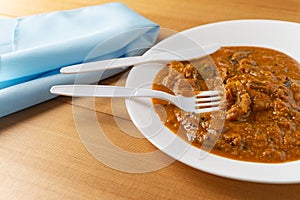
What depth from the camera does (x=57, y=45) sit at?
172cm

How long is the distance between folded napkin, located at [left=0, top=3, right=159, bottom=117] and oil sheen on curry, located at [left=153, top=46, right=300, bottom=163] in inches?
11.0

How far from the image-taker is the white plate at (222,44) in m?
1.17

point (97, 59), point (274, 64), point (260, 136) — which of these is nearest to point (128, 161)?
point (260, 136)

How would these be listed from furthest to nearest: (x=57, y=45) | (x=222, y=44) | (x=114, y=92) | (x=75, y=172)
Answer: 1. (x=222, y=44)
2. (x=57, y=45)
3. (x=114, y=92)
4. (x=75, y=172)

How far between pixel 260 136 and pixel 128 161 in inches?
16.8

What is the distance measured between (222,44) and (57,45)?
715mm

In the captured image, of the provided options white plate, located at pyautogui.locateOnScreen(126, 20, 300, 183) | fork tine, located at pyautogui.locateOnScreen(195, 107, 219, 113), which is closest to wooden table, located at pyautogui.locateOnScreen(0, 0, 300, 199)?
white plate, located at pyautogui.locateOnScreen(126, 20, 300, 183)

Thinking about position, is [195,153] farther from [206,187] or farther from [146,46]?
[146,46]

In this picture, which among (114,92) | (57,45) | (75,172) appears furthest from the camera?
(57,45)

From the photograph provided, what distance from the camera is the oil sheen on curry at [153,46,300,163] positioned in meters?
1.28

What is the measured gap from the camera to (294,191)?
120 cm

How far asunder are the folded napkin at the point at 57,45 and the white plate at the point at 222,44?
17 centimetres

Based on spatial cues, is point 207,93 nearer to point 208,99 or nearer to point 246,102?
point 208,99

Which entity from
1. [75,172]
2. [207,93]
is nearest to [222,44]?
[207,93]
